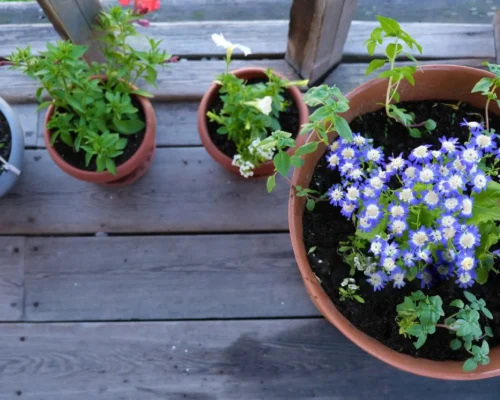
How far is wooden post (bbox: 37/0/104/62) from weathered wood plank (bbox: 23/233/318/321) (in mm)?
502

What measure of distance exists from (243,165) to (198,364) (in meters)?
0.51

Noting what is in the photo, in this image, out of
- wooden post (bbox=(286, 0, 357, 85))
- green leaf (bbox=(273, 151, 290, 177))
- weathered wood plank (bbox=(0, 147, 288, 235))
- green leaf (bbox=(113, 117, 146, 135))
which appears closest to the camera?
green leaf (bbox=(273, 151, 290, 177))

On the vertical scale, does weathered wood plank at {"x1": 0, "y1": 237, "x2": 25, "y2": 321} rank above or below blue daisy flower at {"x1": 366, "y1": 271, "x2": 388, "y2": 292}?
below

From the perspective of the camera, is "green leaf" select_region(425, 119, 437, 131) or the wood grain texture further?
the wood grain texture

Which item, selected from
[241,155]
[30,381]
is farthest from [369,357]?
[30,381]

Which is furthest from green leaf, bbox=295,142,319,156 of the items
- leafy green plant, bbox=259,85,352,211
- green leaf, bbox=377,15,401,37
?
green leaf, bbox=377,15,401,37

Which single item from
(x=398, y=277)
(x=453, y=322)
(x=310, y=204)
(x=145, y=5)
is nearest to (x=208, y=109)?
(x=145, y=5)

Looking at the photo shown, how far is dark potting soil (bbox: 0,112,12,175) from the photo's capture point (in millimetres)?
1308

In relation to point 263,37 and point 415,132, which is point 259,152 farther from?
point 263,37

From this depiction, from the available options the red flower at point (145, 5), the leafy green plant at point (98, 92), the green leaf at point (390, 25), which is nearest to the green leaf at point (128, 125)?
the leafy green plant at point (98, 92)

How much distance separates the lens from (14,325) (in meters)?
1.34

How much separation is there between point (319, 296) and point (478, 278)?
29cm

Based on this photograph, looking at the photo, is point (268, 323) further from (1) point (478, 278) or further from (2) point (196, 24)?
(2) point (196, 24)

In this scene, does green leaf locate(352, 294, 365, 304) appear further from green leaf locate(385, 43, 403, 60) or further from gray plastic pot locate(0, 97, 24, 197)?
gray plastic pot locate(0, 97, 24, 197)
